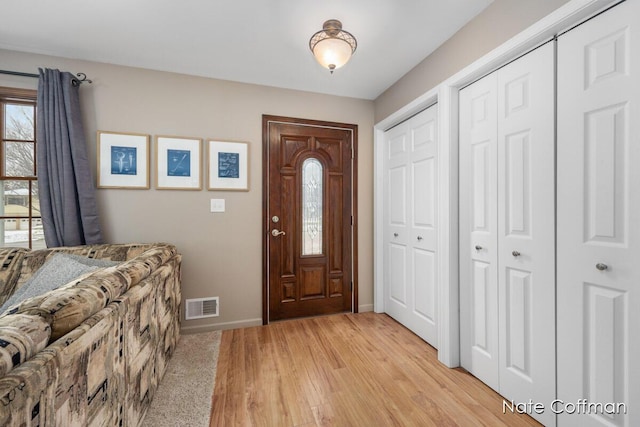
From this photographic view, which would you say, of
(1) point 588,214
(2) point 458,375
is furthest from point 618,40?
(2) point 458,375

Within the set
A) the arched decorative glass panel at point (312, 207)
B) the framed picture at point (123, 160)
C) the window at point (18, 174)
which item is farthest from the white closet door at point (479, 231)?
the window at point (18, 174)

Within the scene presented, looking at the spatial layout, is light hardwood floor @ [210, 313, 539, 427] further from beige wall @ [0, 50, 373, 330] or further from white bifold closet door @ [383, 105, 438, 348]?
beige wall @ [0, 50, 373, 330]

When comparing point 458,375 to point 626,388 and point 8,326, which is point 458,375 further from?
point 8,326

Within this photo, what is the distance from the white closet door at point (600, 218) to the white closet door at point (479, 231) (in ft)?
1.27

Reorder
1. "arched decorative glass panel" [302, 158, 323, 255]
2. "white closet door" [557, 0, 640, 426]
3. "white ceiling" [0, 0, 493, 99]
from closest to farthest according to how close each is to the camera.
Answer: "white closet door" [557, 0, 640, 426]
"white ceiling" [0, 0, 493, 99]
"arched decorative glass panel" [302, 158, 323, 255]

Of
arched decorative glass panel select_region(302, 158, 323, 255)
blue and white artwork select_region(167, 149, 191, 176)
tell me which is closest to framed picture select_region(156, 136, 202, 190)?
blue and white artwork select_region(167, 149, 191, 176)

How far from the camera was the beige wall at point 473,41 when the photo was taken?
1.45 m

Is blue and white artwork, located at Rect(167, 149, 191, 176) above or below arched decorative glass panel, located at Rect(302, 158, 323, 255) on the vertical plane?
above

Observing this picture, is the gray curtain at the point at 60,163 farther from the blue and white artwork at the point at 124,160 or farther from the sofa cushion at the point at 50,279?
the sofa cushion at the point at 50,279

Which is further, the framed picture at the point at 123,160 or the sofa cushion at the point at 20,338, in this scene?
the framed picture at the point at 123,160

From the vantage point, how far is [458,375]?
186 centimetres

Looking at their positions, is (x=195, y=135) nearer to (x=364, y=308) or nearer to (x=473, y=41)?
(x=473, y=41)

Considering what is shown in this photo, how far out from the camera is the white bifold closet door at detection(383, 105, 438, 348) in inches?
89.8

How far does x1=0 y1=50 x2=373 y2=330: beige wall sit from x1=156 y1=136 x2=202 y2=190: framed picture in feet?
0.23
